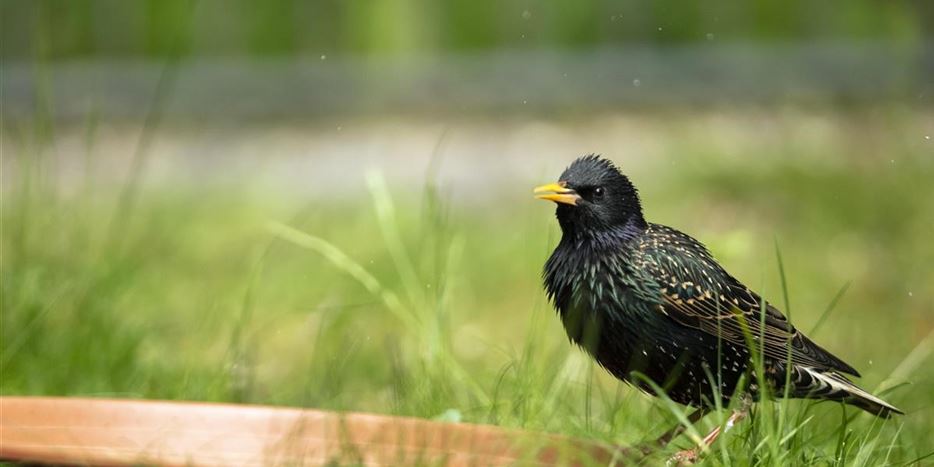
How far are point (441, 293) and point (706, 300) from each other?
104 cm

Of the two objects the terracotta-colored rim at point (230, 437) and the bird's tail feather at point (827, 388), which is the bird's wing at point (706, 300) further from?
the terracotta-colored rim at point (230, 437)

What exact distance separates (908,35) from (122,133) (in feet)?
15.1

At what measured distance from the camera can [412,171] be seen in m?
8.23

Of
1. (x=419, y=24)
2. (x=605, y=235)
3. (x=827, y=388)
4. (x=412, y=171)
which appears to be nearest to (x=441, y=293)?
(x=605, y=235)

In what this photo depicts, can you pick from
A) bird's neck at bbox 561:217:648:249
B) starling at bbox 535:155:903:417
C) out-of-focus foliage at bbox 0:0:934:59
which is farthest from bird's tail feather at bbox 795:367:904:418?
out-of-focus foliage at bbox 0:0:934:59

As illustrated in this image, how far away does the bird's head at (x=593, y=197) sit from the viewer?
2908 mm

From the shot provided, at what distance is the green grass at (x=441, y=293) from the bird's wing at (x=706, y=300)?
10cm

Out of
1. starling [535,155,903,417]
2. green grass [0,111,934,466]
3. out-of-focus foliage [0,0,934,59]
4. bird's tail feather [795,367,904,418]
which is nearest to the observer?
starling [535,155,903,417]

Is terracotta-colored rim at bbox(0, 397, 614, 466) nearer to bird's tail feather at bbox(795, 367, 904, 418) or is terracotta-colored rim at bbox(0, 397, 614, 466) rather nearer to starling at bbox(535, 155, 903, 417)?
starling at bbox(535, 155, 903, 417)

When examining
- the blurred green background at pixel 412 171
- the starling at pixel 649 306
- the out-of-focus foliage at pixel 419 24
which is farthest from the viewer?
the out-of-focus foliage at pixel 419 24

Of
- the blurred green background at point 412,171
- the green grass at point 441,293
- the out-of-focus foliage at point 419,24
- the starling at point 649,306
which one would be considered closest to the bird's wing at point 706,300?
the starling at point 649,306

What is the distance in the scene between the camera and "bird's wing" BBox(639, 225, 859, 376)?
293 centimetres

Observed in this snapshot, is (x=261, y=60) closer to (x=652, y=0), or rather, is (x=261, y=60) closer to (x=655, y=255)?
(x=652, y=0)

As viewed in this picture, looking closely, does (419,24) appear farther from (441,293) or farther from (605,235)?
(605,235)
